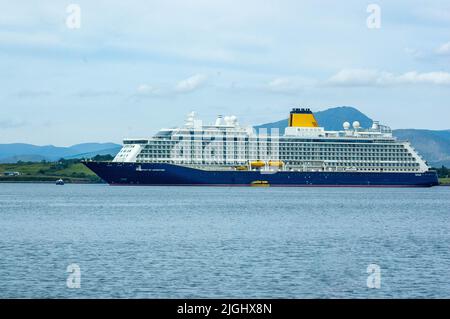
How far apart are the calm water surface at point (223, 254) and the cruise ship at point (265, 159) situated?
52634 mm

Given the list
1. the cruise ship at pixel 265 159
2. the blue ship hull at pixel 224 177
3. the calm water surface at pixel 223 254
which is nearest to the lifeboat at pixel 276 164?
the cruise ship at pixel 265 159

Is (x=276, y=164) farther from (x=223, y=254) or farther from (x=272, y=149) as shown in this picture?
(x=223, y=254)

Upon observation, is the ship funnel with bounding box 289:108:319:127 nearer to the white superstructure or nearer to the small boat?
the white superstructure

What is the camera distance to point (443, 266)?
31.7m

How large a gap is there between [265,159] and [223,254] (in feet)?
272

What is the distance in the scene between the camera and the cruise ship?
11162cm

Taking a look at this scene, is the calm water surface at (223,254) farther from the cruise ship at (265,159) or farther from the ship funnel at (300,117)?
the ship funnel at (300,117)

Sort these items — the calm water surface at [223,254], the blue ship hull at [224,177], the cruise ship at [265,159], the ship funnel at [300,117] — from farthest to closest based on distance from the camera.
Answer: the ship funnel at [300,117]
the cruise ship at [265,159]
the blue ship hull at [224,177]
the calm water surface at [223,254]

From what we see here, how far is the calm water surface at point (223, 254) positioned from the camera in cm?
2659

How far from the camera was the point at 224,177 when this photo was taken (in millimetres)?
112562

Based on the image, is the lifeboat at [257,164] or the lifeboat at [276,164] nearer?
the lifeboat at [257,164]

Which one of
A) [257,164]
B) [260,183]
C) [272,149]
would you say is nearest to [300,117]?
[272,149]
